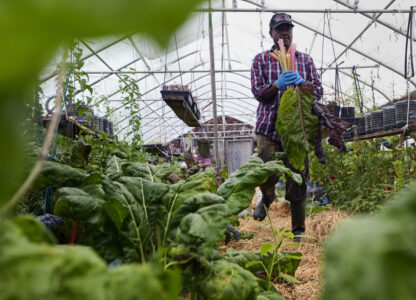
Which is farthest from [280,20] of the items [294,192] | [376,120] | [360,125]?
[360,125]

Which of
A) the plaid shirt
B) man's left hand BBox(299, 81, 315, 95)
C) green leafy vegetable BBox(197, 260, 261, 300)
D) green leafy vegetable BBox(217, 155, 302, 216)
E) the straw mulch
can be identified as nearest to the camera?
green leafy vegetable BBox(197, 260, 261, 300)

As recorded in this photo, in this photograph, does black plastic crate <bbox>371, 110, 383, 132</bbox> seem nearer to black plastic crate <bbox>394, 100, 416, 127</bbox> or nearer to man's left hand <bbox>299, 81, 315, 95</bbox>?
black plastic crate <bbox>394, 100, 416, 127</bbox>

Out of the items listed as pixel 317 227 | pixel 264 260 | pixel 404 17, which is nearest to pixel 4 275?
pixel 264 260

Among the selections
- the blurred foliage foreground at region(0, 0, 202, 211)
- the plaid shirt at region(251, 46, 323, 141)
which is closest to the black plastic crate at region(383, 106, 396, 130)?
the plaid shirt at region(251, 46, 323, 141)

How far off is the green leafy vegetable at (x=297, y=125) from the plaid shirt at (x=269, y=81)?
1.89ft

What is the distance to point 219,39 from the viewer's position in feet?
41.2

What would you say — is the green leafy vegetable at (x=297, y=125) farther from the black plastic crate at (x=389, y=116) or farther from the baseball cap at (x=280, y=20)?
→ the black plastic crate at (x=389, y=116)

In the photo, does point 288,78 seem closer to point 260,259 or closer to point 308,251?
point 308,251

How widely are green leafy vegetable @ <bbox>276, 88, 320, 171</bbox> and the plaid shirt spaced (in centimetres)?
58

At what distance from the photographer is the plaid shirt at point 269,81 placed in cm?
283

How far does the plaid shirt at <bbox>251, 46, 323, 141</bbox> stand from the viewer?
9.29ft

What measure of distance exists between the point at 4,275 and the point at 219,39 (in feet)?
42.7

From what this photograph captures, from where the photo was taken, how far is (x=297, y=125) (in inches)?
84.4

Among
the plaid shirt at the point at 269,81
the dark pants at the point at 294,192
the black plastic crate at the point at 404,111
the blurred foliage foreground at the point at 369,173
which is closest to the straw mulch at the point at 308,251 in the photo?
the dark pants at the point at 294,192
